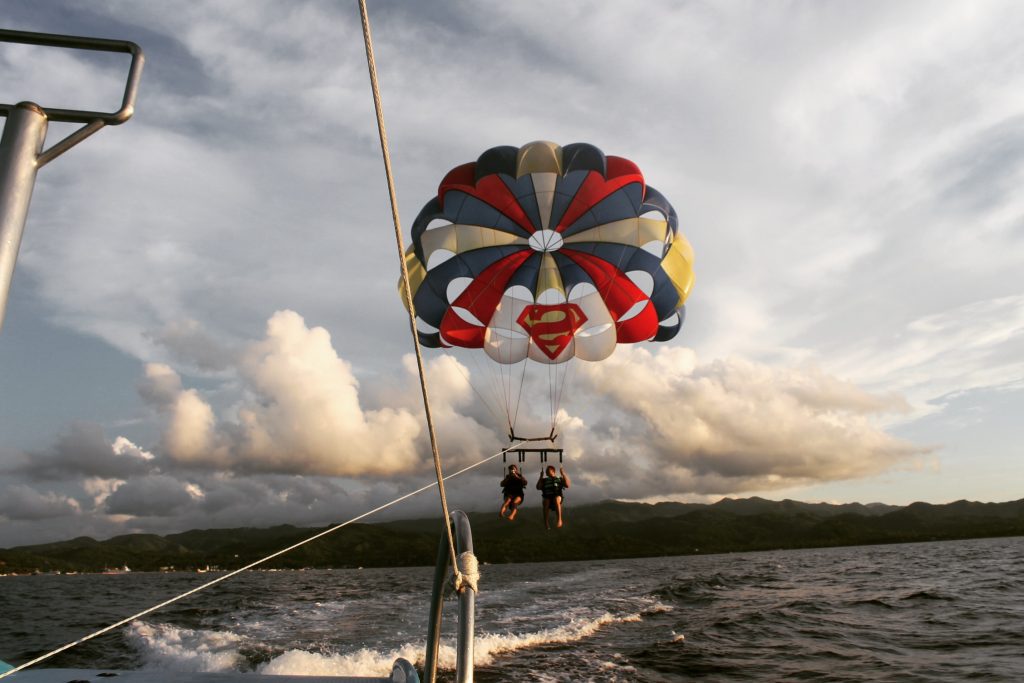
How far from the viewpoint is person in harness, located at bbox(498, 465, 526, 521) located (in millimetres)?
11742

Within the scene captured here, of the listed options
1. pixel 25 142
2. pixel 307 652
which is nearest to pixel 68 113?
pixel 25 142

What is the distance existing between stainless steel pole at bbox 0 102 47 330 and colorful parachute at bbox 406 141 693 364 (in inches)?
468

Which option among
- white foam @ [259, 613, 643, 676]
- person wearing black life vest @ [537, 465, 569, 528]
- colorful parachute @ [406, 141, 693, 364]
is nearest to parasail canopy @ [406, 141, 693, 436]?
colorful parachute @ [406, 141, 693, 364]

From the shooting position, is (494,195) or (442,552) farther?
(494,195)

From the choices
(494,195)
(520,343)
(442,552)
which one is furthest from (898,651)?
(442,552)

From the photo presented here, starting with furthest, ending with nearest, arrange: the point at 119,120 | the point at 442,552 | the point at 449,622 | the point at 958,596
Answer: the point at 958,596, the point at 449,622, the point at 442,552, the point at 119,120

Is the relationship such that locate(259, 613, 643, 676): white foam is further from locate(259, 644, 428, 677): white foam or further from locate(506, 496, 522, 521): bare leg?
locate(506, 496, 522, 521): bare leg

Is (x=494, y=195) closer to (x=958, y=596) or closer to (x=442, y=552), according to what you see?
(x=442, y=552)

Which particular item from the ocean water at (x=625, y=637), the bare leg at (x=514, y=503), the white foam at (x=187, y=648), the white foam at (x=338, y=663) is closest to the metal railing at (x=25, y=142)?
the bare leg at (x=514, y=503)

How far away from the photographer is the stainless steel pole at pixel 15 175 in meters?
1.39

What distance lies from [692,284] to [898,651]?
10.4 meters

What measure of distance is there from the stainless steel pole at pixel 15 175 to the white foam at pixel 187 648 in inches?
678

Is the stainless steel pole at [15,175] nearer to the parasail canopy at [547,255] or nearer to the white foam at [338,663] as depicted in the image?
the parasail canopy at [547,255]

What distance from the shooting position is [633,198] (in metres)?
13.6
